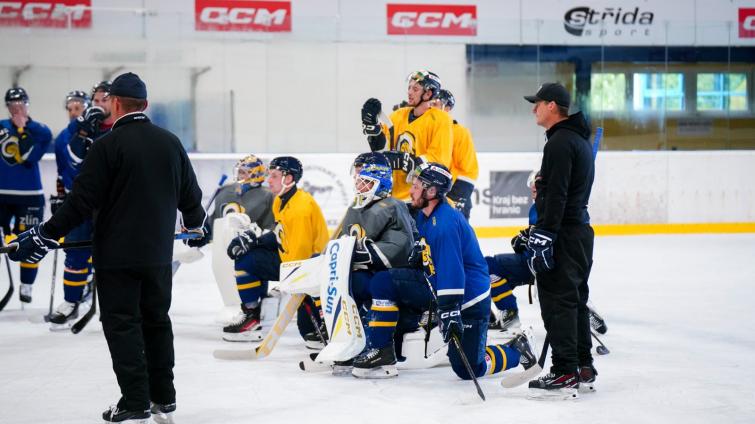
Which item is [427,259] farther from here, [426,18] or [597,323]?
[426,18]

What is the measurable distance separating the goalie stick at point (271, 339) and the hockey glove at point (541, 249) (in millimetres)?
1141

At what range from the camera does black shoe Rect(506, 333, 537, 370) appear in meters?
4.30

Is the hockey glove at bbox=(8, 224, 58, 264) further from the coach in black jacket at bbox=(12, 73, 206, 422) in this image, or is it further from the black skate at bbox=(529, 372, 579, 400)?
the black skate at bbox=(529, 372, 579, 400)

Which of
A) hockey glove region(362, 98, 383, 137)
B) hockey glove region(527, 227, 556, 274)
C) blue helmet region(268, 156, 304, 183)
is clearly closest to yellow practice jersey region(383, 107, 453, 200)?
hockey glove region(362, 98, 383, 137)

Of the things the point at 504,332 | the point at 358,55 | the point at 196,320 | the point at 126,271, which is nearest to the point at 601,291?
the point at 504,332

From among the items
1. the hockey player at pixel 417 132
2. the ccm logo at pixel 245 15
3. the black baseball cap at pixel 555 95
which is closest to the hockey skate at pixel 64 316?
the hockey player at pixel 417 132

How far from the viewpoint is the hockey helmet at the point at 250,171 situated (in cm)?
561

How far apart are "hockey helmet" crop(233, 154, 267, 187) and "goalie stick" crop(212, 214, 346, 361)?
3.61ft

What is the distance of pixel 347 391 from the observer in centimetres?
407

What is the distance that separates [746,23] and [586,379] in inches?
402

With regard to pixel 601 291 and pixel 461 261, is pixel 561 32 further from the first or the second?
pixel 461 261

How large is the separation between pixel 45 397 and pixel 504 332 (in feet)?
8.15

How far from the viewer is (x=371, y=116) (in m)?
5.04

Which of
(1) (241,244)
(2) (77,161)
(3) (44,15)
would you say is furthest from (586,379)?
(3) (44,15)
